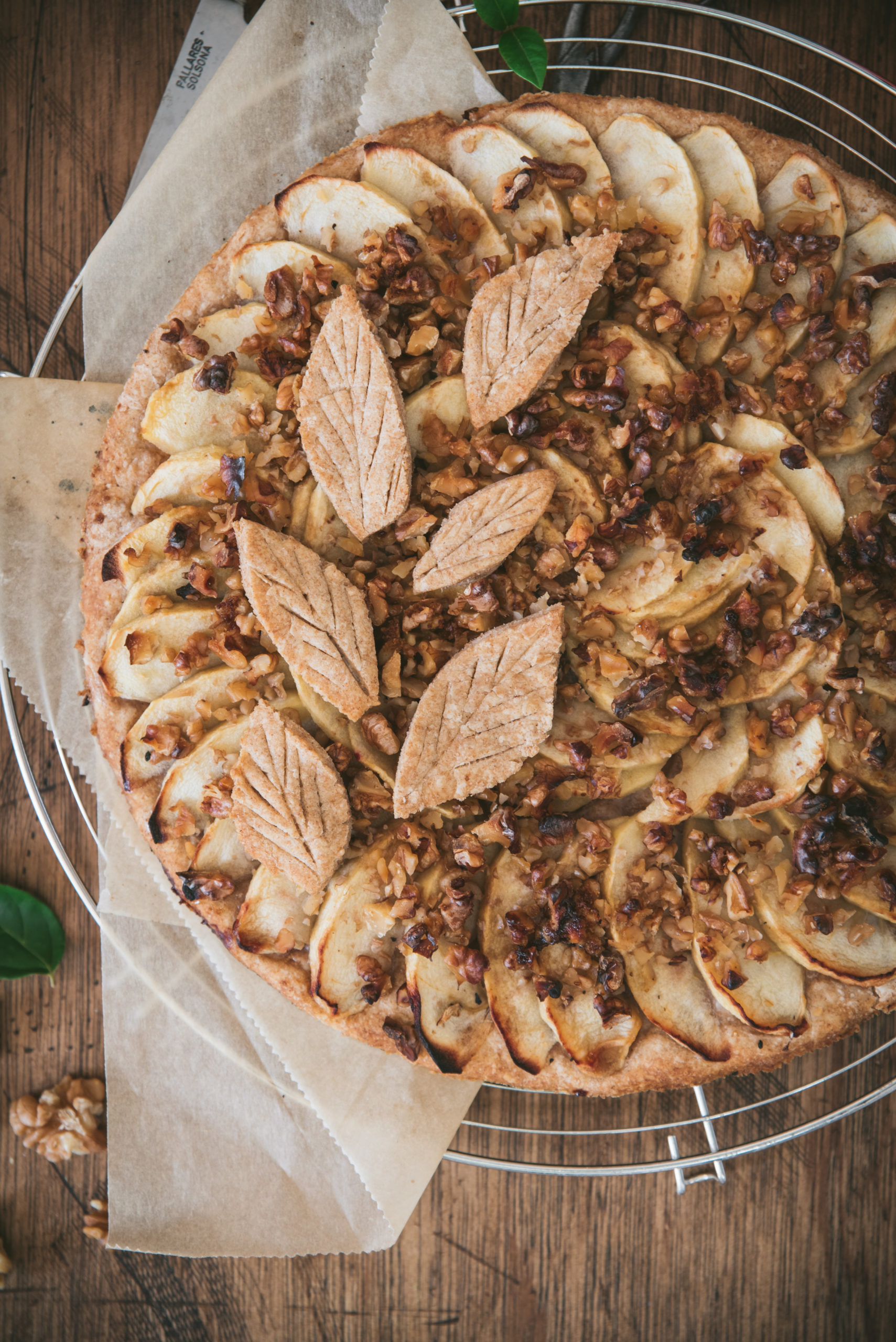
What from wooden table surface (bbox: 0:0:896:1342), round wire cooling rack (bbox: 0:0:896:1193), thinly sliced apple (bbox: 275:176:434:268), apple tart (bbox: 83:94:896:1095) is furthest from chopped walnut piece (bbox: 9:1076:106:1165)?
thinly sliced apple (bbox: 275:176:434:268)

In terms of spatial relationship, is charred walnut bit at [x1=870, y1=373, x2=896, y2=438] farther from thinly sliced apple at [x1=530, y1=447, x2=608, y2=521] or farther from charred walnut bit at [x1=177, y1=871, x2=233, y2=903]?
charred walnut bit at [x1=177, y1=871, x2=233, y2=903]

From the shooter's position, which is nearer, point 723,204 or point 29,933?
point 723,204

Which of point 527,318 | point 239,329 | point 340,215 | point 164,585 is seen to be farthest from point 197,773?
point 340,215

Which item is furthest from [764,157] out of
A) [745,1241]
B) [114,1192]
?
[114,1192]

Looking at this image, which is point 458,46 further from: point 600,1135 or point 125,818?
point 600,1135

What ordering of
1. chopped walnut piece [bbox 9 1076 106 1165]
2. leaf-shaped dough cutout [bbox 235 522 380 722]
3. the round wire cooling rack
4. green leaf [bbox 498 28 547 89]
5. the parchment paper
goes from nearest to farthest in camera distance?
leaf-shaped dough cutout [bbox 235 522 380 722] → green leaf [bbox 498 28 547 89] → the parchment paper → the round wire cooling rack → chopped walnut piece [bbox 9 1076 106 1165]

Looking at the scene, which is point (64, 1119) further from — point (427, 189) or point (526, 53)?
point (526, 53)

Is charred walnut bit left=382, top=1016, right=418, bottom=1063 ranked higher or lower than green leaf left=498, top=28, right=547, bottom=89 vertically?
lower

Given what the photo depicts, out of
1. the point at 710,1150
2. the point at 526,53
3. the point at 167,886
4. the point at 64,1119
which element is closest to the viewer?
the point at 526,53
